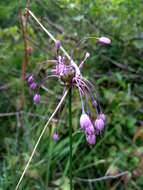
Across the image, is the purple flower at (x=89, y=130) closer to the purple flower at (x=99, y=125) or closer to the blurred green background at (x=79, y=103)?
the purple flower at (x=99, y=125)

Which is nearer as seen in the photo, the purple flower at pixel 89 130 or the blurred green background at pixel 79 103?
the purple flower at pixel 89 130

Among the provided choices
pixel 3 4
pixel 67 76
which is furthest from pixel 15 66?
pixel 67 76

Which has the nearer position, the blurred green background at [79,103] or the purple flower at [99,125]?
the purple flower at [99,125]

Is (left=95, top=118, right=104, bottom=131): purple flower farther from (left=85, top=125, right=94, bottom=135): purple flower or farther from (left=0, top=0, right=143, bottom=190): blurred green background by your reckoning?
(left=0, top=0, right=143, bottom=190): blurred green background

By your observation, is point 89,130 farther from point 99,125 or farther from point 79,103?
point 79,103

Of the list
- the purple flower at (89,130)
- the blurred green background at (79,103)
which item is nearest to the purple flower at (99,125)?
the purple flower at (89,130)

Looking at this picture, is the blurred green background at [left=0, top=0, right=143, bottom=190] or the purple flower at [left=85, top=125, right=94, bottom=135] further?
the blurred green background at [left=0, top=0, right=143, bottom=190]

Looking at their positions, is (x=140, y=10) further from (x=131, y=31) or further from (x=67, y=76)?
(x=67, y=76)

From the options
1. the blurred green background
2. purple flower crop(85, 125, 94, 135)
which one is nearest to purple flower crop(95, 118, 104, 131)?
purple flower crop(85, 125, 94, 135)

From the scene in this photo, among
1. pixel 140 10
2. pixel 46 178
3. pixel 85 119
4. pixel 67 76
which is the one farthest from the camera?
pixel 140 10
